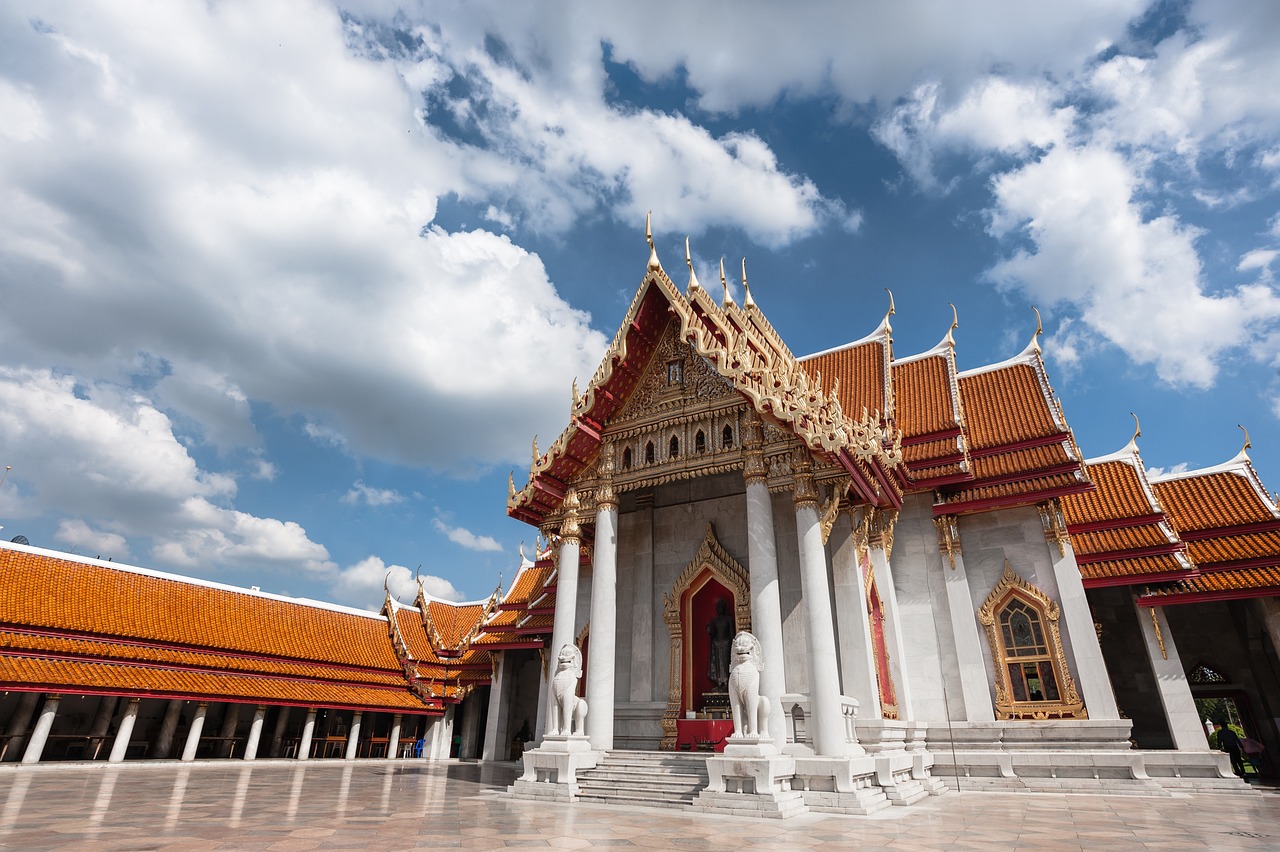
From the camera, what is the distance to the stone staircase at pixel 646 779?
9195 millimetres

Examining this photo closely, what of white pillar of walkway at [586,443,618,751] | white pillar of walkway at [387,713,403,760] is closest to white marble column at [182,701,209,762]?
white pillar of walkway at [387,713,403,760]

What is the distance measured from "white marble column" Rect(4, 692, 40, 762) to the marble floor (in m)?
6.69

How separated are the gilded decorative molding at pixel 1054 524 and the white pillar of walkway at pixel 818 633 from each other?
6.07m

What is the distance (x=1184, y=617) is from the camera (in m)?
16.4

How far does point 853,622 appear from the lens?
11102 mm

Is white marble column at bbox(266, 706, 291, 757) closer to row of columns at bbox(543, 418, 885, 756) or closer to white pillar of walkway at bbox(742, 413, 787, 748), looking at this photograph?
row of columns at bbox(543, 418, 885, 756)

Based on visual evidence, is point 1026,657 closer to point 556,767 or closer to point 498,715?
point 556,767

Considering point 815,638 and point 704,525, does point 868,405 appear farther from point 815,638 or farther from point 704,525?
point 815,638

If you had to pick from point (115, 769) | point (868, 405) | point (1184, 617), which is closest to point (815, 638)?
point (868, 405)

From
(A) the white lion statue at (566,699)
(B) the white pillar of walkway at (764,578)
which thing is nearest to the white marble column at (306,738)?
(A) the white lion statue at (566,699)

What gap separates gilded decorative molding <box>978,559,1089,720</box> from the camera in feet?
40.8

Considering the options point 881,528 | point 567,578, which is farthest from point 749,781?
point 881,528

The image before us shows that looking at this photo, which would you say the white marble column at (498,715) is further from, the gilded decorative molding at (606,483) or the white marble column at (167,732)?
the gilded decorative molding at (606,483)

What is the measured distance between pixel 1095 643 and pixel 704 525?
739 cm
